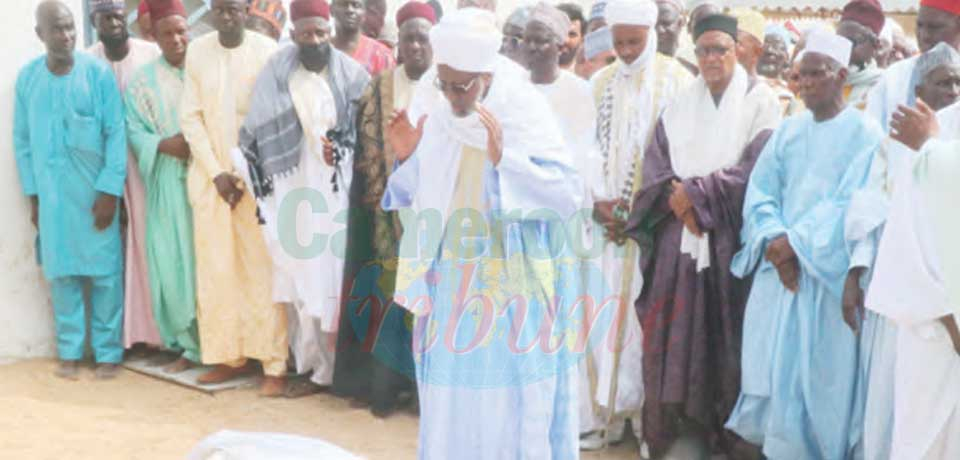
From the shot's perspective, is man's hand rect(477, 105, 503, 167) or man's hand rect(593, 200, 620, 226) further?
man's hand rect(593, 200, 620, 226)

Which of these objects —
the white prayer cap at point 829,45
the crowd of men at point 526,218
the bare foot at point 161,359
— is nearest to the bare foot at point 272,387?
the crowd of men at point 526,218

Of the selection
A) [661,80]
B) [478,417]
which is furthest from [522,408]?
[661,80]

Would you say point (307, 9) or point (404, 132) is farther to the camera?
point (307, 9)

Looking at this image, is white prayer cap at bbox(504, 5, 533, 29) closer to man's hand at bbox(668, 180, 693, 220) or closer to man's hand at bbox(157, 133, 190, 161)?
man's hand at bbox(668, 180, 693, 220)

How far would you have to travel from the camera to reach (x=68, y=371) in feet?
23.8

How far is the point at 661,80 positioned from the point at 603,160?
0.53 meters

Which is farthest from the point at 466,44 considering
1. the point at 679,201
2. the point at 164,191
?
the point at 164,191

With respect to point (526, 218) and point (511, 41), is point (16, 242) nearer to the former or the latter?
point (511, 41)

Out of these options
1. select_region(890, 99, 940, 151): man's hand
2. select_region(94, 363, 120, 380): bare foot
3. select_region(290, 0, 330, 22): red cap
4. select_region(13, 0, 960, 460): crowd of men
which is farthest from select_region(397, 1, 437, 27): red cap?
select_region(94, 363, 120, 380): bare foot

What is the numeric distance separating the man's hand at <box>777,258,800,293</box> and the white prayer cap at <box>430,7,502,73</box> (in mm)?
1765

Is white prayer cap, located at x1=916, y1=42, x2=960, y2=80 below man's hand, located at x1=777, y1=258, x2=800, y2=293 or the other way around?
the other way around

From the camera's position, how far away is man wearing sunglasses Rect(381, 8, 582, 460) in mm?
4434

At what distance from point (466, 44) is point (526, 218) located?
2.43 ft

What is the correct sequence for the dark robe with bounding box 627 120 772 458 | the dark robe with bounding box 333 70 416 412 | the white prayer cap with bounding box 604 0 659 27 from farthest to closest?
the dark robe with bounding box 333 70 416 412 < the white prayer cap with bounding box 604 0 659 27 < the dark robe with bounding box 627 120 772 458
